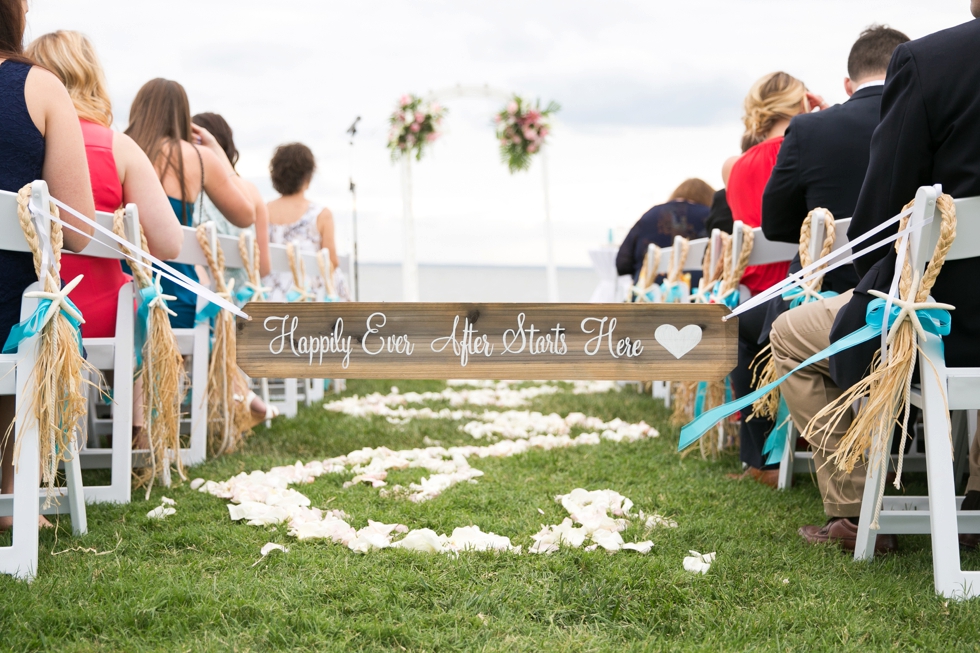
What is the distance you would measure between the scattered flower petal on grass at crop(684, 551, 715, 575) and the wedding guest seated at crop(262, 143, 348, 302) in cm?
435

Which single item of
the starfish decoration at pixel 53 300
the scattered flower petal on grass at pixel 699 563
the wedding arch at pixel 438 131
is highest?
the wedding arch at pixel 438 131

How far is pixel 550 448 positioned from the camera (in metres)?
3.67

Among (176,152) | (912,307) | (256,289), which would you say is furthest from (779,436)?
(176,152)

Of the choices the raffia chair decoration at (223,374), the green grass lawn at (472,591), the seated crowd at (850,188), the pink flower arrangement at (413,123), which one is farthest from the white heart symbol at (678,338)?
the pink flower arrangement at (413,123)

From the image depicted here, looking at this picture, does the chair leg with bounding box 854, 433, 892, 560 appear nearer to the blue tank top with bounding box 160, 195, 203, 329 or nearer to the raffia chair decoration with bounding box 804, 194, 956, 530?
the raffia chair decoration with bounding box 804, 194, 956, 530

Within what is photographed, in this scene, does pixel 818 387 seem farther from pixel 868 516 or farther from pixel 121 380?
pixel 121 380

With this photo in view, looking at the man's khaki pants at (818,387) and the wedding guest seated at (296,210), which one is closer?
the man's khaki pants at (818,387)

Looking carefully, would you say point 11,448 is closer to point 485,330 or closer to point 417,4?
point 485,330

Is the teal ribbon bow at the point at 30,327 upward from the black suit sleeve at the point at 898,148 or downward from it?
downward

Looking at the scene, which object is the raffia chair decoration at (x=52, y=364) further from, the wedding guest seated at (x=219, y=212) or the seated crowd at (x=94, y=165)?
the wedding guest seated at (x=219, y=212)

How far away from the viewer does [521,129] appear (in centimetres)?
1062

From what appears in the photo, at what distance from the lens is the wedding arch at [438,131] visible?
10219 millimetres

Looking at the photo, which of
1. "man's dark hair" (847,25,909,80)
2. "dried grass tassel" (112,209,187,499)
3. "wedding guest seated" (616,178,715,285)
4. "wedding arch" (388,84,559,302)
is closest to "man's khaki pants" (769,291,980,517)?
"man's dark hair" (847,25,909,80)

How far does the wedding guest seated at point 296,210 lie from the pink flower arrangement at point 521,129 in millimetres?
5025
